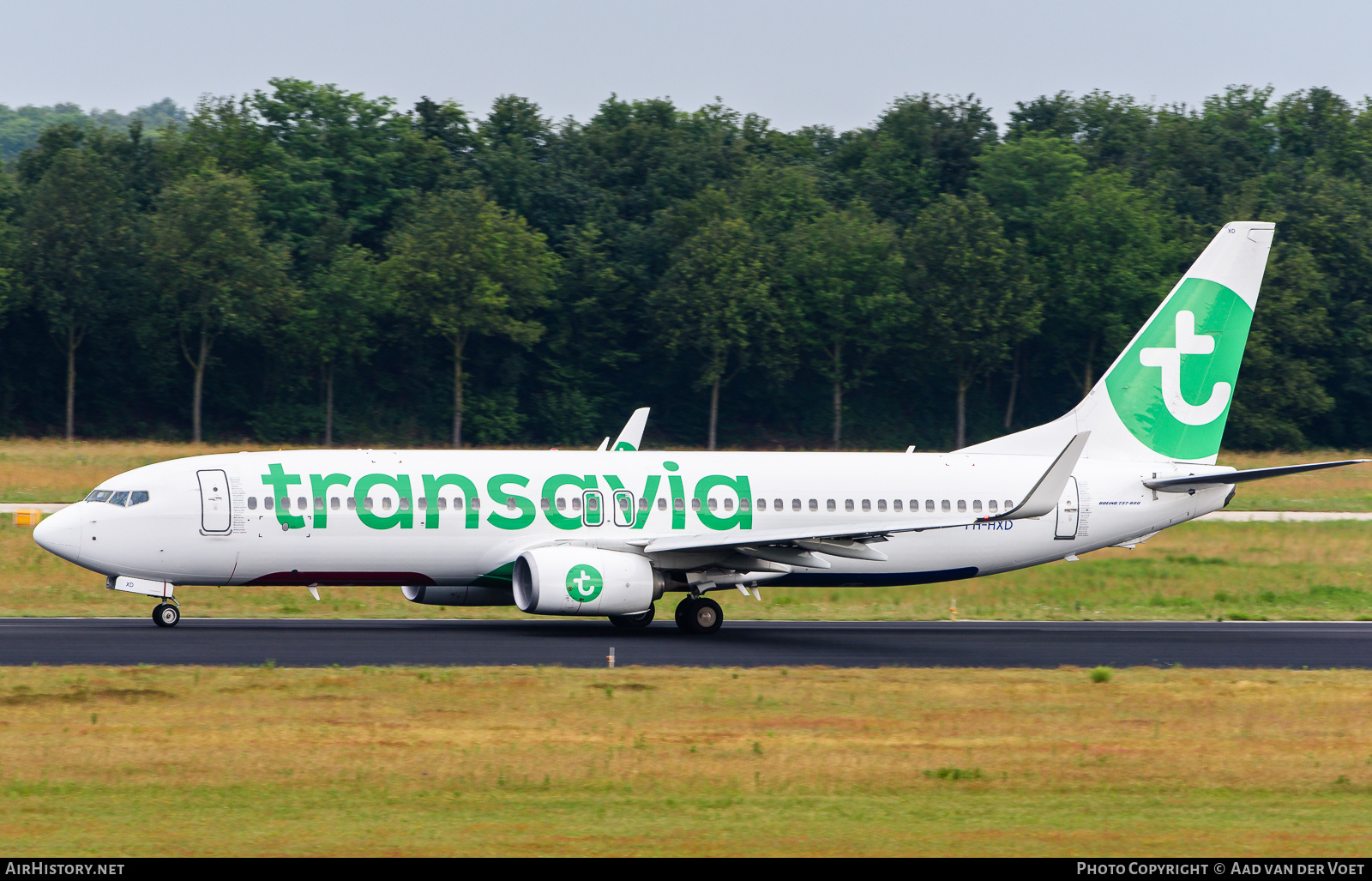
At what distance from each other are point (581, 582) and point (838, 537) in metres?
4.76

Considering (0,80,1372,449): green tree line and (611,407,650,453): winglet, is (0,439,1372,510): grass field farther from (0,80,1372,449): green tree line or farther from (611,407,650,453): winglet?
(611,407,650,453): winglet

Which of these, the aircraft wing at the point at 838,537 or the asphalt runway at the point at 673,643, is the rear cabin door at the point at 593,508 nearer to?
the aircraft wing at the point at 838,537

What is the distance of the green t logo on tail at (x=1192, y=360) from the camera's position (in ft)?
116

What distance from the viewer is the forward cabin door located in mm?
33594

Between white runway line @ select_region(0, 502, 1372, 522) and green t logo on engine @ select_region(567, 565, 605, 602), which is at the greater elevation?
white runway line @ select_region(0, 502, 1372, 522)

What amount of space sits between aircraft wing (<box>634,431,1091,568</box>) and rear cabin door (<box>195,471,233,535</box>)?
7.70 m

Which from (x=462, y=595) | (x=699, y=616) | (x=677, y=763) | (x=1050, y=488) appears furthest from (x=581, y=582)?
(x=677, y=763)

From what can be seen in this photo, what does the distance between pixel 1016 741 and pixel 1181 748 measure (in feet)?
6.05

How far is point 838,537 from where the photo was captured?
1173 inches

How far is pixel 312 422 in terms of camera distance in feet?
269

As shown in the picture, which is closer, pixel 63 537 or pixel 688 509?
pixel 63 537

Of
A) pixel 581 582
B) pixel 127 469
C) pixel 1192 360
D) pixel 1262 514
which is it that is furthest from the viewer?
pixel 127 469

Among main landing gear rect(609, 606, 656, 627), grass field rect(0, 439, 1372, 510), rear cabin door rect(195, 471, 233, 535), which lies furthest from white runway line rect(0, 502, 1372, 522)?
main landing gear rect(609, 606, 656, 627)

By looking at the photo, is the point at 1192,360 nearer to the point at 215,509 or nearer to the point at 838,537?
the point at 838,537
